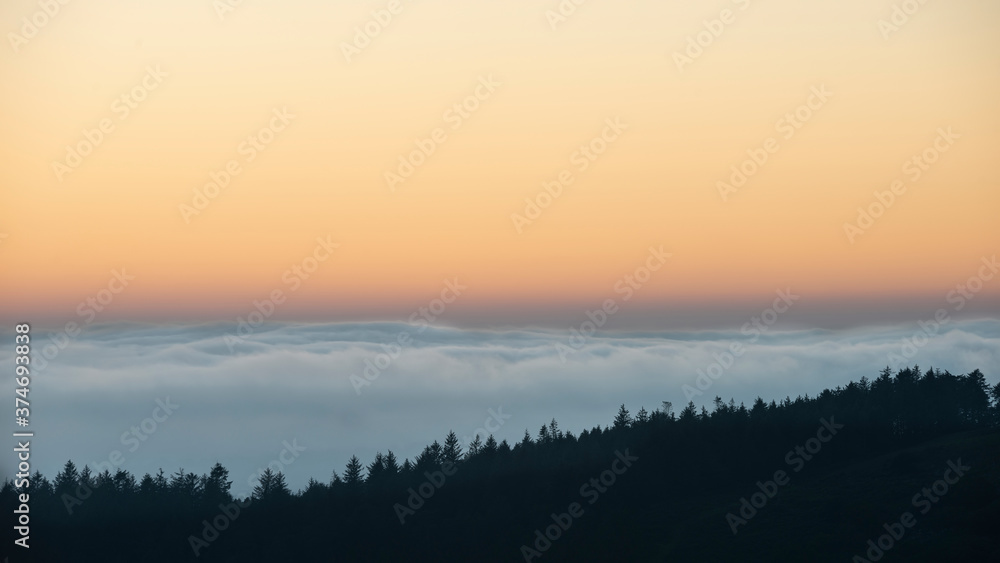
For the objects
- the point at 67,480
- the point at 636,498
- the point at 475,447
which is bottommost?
the point at 636,498

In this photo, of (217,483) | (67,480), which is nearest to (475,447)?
(217,483)

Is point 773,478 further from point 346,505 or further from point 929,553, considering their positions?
point 346,505

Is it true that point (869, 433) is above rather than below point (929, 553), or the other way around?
above

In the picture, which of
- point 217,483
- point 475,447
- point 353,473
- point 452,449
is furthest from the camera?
point 452,449

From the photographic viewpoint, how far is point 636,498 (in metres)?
115

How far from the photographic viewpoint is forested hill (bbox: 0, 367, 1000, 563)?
96125 millimetres

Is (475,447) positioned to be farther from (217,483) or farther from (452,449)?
(217,483)

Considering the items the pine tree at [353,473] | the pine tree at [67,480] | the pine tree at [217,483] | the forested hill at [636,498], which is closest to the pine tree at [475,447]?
the forested hill at [636,498]

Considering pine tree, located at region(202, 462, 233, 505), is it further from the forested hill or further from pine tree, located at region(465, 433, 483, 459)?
pine tree, located at region(465, 433, 483, 459)

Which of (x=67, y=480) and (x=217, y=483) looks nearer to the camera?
(x=217, y=483)

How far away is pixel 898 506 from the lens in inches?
3871

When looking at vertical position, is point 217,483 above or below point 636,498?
above

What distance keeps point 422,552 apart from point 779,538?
36.8 meters

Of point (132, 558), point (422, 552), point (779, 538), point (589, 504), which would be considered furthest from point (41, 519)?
point (779, 538)
